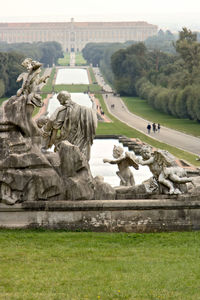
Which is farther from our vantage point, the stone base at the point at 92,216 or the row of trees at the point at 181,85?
the row of trees at the point at 181,85

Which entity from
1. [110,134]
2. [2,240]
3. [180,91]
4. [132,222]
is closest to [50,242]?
[2,240]

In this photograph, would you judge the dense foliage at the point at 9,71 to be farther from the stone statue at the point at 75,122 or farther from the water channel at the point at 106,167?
the stone statue at the point at 75,122

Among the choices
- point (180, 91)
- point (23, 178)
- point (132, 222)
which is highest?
point (23, 178)

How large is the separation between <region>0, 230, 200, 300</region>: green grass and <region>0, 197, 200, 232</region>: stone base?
1.21 ft

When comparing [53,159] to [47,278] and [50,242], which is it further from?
[47,278]

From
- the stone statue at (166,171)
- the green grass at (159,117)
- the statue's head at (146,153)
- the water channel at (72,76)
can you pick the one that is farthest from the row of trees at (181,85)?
the stone statue at (166,171)

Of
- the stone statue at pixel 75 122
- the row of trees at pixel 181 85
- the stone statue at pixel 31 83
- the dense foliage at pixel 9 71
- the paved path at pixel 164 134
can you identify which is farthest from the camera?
the dense foliage at pixel 9 71

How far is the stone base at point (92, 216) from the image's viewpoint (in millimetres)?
16078

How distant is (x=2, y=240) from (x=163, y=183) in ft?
13.6

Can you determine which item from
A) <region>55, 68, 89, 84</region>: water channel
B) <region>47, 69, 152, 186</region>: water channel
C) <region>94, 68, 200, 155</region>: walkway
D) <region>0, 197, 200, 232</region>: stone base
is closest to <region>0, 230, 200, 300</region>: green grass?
<region>0, 197, 200, 232</region>: stone base

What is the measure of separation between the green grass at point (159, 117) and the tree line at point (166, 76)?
0.73 meters

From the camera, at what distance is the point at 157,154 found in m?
16.7

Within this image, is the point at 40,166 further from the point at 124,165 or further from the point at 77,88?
the point at 77,88

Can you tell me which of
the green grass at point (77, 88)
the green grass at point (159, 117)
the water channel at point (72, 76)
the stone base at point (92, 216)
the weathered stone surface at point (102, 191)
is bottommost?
the water channel at point (72, 76)
